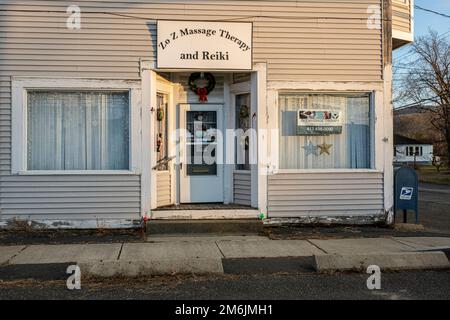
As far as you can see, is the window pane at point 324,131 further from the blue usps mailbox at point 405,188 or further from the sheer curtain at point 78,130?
the sheer curtain at point 78,130

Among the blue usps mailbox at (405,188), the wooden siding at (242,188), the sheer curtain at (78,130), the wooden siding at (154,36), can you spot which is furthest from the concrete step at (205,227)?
the blue usps mailbox at (405,188)

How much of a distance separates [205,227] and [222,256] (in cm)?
169

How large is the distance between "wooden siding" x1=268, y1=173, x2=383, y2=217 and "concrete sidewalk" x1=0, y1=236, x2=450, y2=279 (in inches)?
45.5

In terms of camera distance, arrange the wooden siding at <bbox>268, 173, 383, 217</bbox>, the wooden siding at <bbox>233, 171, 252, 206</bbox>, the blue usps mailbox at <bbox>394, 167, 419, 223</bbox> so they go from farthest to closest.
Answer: the blue usps mailbox at <bbox>394, 167, 419, 223</bbox>, the wooden siding at <bbox>233, 171, 252, 206</bbox>, the wooden siding at <bbox>268, 173, 383, 217</bbox>

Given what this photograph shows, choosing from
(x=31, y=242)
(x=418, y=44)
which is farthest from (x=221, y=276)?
(x=418, y=44)

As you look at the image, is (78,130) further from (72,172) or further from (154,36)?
(154,36)

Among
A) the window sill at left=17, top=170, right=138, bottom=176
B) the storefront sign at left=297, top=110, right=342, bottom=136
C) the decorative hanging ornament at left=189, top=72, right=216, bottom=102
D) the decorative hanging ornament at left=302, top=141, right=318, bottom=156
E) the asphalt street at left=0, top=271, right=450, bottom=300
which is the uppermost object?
the decorative hanging ornament at left=189, top=72, right=216, bottom=102

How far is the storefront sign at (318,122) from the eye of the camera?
10.3 m

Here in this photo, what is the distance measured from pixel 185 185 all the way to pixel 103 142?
190cm

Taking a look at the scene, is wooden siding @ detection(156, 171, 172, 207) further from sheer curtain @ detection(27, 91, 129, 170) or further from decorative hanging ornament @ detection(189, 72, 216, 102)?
decorative hanging ornament @ detection(189, 72, 216, 102)

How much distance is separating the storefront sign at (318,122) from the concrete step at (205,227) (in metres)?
2.11

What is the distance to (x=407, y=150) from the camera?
3093 inches

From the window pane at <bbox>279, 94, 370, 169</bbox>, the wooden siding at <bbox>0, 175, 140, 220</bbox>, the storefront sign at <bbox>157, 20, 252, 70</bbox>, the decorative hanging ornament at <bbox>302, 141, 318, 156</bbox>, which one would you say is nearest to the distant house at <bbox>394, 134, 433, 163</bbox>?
the window pane at <bbox>279, 94, 370, 169</bbox>

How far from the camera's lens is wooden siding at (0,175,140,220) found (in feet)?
31.3
